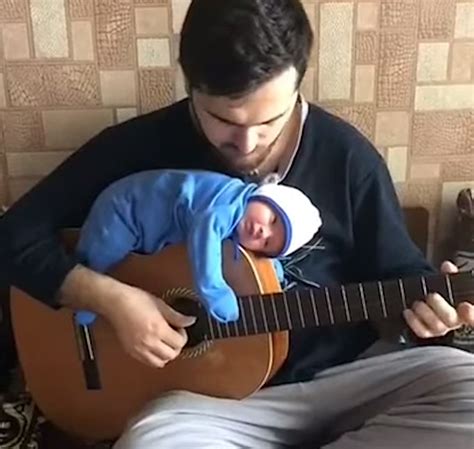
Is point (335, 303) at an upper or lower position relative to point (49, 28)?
lower

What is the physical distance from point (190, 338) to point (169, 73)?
435 millimetres

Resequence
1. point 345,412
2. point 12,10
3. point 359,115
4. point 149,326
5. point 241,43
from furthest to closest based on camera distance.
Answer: point 359,115 < point 12,10 < point 345,412 < point 149,326 < point 241,43

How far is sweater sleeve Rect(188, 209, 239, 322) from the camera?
1.07 metres

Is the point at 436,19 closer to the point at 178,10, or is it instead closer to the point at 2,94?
the point at 178,10

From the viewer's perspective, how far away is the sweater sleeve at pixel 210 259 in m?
1.07

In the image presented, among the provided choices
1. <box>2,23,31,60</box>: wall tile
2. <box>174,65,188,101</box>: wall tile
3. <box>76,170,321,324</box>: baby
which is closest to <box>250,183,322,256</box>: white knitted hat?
<box>76,170,321,324</box>: baby

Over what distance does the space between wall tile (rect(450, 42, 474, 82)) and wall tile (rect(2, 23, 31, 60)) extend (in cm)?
62

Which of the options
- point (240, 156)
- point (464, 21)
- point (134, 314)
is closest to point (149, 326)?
point (134, 314)

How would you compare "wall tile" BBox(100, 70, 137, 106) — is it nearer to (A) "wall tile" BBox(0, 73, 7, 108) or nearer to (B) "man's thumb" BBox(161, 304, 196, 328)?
(A) "wall tile" BBox(0, 73, 7, 108)

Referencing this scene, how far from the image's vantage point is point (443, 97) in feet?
4.78

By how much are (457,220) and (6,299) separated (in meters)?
0.71

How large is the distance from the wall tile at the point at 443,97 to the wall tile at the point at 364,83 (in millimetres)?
71

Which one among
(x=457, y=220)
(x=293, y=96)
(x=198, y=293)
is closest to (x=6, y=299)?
(x=198, y=293)

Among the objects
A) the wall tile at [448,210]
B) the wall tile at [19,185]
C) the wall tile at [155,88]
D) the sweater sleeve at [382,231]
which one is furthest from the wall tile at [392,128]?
the wall tile at [19,185]
